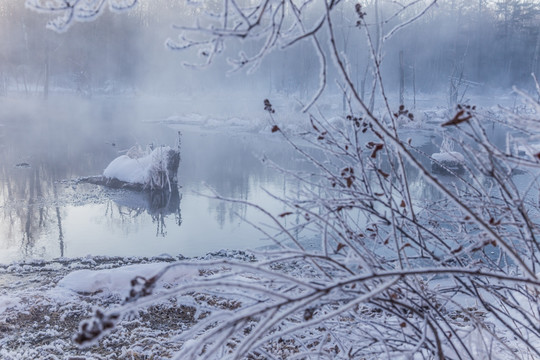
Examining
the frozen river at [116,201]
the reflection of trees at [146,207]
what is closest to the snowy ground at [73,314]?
the frozen river at [116,201]

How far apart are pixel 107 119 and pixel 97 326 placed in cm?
3219

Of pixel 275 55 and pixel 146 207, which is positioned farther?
pixel 275 55

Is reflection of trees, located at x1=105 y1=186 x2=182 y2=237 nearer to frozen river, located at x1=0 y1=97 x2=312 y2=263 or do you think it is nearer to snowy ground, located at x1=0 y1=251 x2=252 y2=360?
frozen river, located at x1=0 y1=97 x2=312 y2=263

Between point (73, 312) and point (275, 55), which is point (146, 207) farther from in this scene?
point (275, 55)

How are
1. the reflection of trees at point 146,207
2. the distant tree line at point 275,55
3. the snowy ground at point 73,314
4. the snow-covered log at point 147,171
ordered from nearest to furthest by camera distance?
the snowy ground at point 73,314
the reflection of trees at point 146,207
the snow-covered log at point 147,171
the distant tree line at point 275,55

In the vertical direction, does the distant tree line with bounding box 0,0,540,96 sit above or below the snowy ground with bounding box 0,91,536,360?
above

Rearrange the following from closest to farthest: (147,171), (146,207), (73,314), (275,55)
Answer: (73,314), (146,207), (147,171), (275,55)

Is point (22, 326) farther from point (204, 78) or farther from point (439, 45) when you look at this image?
point (439, 45)

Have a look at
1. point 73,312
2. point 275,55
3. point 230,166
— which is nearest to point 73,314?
point 73,312

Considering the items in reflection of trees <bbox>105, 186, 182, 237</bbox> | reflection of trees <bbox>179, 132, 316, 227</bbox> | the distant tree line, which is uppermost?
the distant tree line

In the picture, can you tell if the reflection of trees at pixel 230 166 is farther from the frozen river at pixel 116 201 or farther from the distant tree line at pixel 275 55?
the distant tree line at pixel 275 55

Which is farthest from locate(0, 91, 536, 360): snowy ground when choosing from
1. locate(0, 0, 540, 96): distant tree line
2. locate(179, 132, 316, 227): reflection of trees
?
locate(0, 0, 540, 96): distant tree line

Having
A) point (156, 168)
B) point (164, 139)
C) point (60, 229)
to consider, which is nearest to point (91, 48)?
point (164, 139)

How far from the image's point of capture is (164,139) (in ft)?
72.3
